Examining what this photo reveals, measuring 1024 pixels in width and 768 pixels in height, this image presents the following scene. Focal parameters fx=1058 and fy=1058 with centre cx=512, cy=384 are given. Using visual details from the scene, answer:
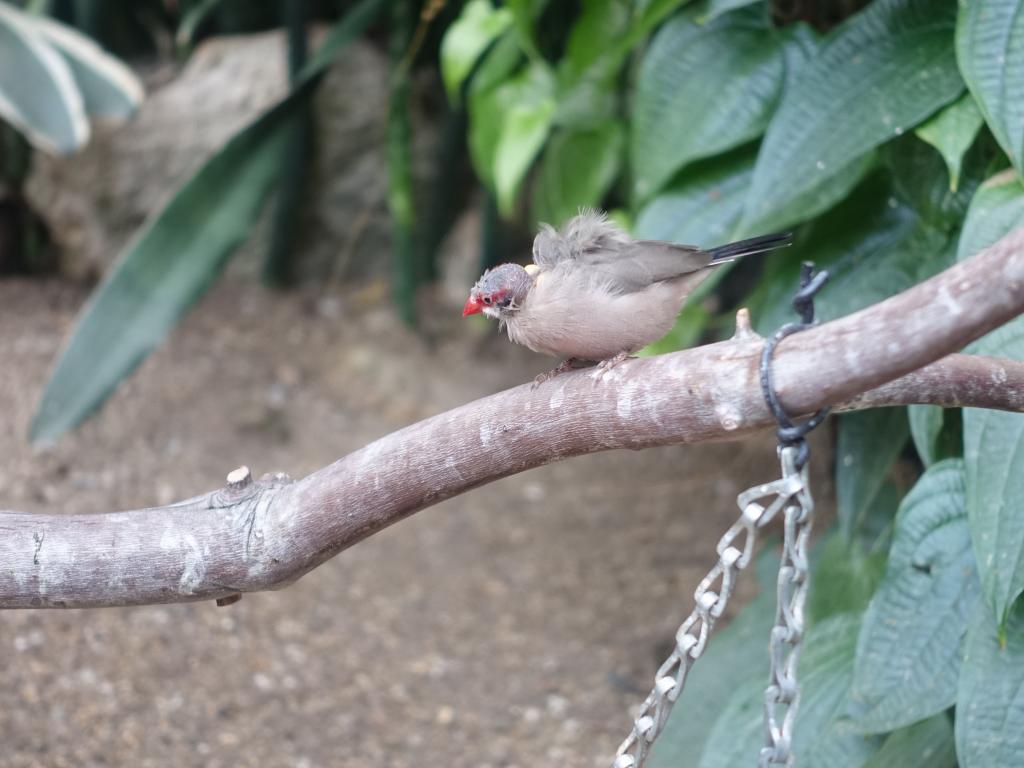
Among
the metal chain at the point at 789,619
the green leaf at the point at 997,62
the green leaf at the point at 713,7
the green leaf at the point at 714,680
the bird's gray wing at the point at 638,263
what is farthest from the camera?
the green leaf at the point at 714,680

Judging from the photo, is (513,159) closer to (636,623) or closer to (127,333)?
(127,333)

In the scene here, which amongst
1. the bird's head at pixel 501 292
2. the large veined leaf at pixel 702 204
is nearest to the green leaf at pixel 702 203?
the large veined leaf at pixel 702 204

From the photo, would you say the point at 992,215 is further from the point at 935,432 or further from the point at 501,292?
the point at 501,292

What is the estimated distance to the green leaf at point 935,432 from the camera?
190 centimetres

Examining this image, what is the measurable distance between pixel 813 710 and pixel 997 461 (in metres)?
0.59

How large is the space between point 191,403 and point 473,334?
42.0 inches

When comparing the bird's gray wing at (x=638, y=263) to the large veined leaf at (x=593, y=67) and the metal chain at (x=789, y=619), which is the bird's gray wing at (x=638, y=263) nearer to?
the metal chain at (x=789, y=619)

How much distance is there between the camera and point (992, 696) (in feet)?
5.44

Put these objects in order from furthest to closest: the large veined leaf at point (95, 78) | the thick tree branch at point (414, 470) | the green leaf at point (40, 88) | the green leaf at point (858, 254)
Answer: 1. the large veined leaf at point (95, 78)
2. the green leaf at point (40, 88)
3. the green leaf at point (858, 254)
4. the thick tree branch at point (414, 470)

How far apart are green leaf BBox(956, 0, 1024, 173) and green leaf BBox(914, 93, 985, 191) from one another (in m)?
0.10

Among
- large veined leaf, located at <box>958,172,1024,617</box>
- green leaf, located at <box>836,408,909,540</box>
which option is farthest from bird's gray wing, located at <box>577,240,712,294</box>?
green leaf, located at <box>836,408,909,540</box>

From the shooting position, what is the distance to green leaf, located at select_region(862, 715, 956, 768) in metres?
1.85

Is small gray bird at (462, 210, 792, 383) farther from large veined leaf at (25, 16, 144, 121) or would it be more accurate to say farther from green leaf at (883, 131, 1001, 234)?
large veined leaf at (25, 16, 144, 121)

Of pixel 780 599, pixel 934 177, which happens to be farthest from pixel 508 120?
pixel 780 599
